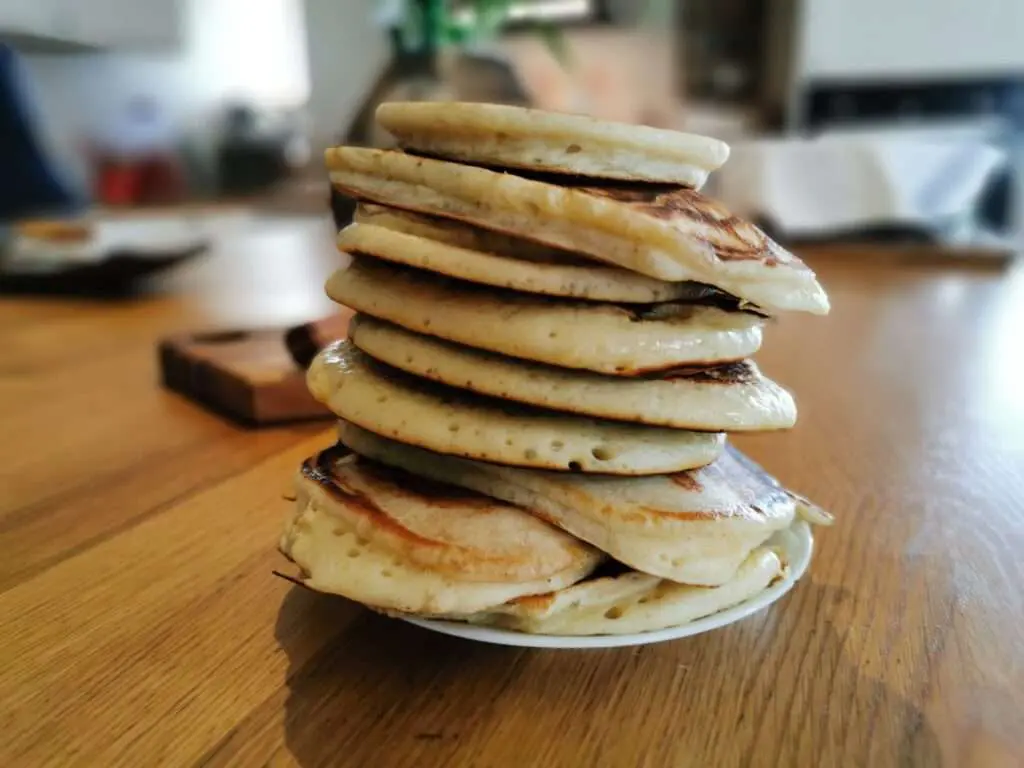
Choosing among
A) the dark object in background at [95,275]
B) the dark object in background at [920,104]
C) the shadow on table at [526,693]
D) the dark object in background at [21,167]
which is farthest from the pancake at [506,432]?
the dark object in background at [920,104]

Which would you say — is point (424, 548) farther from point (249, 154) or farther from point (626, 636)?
point (249, 154)

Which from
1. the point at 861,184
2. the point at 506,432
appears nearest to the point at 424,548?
the point at 506,432

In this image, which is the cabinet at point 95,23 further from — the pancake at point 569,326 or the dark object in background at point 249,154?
the pancake at point 569,326

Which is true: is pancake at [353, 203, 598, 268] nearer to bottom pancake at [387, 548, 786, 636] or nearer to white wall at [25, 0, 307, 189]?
bottom pancake at [387, 548, 786, 636]

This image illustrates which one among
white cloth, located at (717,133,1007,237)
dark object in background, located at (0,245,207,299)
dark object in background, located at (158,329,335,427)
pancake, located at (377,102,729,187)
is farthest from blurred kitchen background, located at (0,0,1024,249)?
pancake, located at (377,102,729,187)

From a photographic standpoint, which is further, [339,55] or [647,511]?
[339,55]

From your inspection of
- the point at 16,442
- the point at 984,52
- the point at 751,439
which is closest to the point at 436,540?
the point at 751,439
